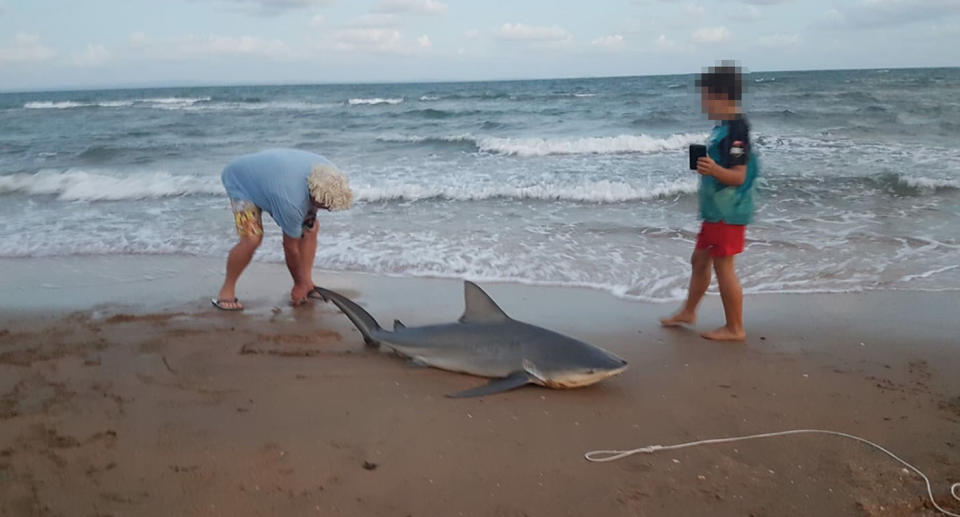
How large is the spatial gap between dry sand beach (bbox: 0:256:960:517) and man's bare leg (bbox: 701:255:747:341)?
107mm

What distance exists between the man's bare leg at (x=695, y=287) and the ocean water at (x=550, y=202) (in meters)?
0.70

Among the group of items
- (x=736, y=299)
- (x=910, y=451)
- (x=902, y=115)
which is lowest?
(x=910, y=451)

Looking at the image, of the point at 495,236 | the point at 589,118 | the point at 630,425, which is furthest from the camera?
the point at 589,118

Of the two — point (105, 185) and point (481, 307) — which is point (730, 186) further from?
point (105, 185)

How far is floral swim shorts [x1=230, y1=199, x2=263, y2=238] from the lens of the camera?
5.06m

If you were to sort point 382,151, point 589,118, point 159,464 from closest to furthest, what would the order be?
point 159,464 < point 382,151 < point 589,118

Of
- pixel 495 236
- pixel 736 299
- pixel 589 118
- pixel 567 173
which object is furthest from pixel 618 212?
pixel 589 118

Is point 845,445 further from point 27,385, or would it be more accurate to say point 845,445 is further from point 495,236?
point 495,236

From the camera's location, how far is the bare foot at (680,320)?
486 cm

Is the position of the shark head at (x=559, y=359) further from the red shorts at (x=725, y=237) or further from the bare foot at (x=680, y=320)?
the bare foot at (x=680, y=320)

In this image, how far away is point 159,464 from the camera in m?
2.82

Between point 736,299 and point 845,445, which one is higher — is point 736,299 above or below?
above

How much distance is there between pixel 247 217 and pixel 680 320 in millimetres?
3203

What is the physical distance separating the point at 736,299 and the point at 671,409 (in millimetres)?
1331
